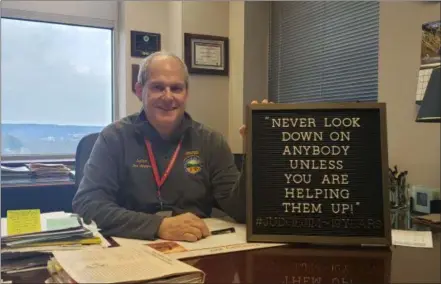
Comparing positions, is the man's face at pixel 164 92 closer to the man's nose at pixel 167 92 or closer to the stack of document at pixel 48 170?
the man's nose at pixel 167 92

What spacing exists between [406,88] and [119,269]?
1807 mm

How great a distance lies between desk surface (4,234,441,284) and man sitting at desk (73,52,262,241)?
1.13ft

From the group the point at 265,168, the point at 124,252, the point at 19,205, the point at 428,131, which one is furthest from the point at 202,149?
the point at 19,205

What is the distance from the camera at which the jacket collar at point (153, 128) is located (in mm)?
1578

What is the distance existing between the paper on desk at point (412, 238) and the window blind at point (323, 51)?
4.39 feet

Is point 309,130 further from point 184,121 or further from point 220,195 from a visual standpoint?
point 184,121

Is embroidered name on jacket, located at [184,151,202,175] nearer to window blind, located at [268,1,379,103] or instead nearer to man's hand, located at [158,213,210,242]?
man's hand, located at [158,213,210,242]

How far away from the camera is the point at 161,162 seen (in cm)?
154

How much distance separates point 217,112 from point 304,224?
7.59 feet

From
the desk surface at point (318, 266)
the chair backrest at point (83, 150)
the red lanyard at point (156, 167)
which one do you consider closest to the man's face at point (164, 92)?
the red lanyard at point (156, 167)

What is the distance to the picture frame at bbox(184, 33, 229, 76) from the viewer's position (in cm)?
322

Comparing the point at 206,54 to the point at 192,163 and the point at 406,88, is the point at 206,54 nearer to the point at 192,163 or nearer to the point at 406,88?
the point at 406,88

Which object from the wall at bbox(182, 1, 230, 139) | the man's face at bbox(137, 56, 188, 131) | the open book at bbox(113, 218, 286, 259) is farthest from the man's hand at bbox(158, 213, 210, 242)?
the wall at bbox(182, 1, 230, 139)

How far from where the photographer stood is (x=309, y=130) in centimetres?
117
